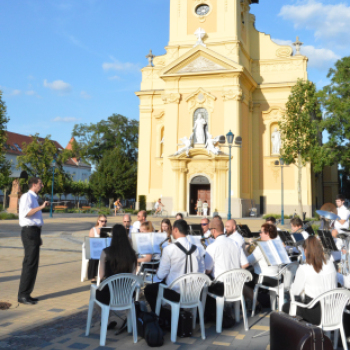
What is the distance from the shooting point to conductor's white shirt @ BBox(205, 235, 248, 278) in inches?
234

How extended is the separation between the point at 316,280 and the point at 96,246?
3735 millimetres

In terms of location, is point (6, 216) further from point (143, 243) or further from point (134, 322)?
point (134, 322)

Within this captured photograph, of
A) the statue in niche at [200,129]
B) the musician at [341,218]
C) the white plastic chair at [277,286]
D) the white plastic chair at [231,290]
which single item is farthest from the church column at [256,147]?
the white plastic chair at [231,290]

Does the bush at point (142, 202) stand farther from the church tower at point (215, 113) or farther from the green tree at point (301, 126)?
the green tree at point (301, 126)

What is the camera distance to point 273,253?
617 centimetres

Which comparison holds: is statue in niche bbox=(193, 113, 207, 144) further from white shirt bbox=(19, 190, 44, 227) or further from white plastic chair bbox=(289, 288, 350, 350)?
white plastic chair bbox=(289, 288, 350, 350)

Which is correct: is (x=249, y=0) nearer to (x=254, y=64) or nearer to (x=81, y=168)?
(x=254, y=64)

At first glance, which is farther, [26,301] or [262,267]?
[262,267]

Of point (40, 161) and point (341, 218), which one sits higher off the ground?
point (40, 161)

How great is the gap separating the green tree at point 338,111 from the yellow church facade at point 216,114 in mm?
6051

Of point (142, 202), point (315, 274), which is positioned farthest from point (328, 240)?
point (142, 202)

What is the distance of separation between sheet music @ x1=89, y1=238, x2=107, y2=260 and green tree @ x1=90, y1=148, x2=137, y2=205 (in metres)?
43.0

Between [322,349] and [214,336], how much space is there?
76.3 inches

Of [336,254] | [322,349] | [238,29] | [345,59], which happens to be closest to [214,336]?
[322,349]
